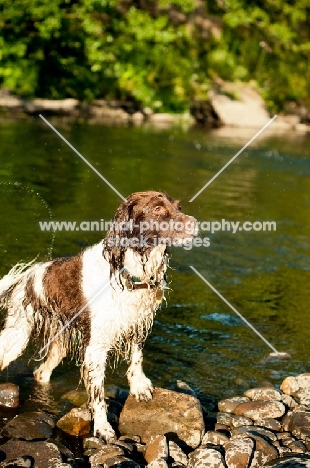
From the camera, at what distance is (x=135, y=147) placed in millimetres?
18719

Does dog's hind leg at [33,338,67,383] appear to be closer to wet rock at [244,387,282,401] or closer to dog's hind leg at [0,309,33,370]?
dog's hind leg at [0,309,33,370]

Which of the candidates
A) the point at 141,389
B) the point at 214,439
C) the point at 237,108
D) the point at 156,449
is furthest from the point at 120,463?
the point at 237,108

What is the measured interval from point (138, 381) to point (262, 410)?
3.18 feet

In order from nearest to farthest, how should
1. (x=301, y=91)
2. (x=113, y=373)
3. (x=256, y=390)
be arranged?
(x=256, y=390) → (x=113, y=373) → (x=301, y=91)

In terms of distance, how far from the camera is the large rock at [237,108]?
28.1 m

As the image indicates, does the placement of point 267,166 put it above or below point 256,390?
above

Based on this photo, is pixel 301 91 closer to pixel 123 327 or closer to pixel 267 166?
pixel 267 166

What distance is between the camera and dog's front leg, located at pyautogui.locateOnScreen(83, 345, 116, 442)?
4988 millimetres

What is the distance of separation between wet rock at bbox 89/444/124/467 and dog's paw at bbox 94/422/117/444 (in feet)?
0.80

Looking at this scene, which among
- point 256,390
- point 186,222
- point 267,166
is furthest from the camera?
point 267,166

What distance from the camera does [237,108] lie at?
28297mm

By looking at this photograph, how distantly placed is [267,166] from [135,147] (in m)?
3.56

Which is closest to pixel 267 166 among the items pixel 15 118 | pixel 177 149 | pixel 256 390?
pixel 177 149

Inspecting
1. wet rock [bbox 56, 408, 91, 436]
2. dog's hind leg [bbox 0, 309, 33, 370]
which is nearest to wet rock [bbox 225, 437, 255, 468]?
wet rock [bbox 56, 408, 91, 436]
